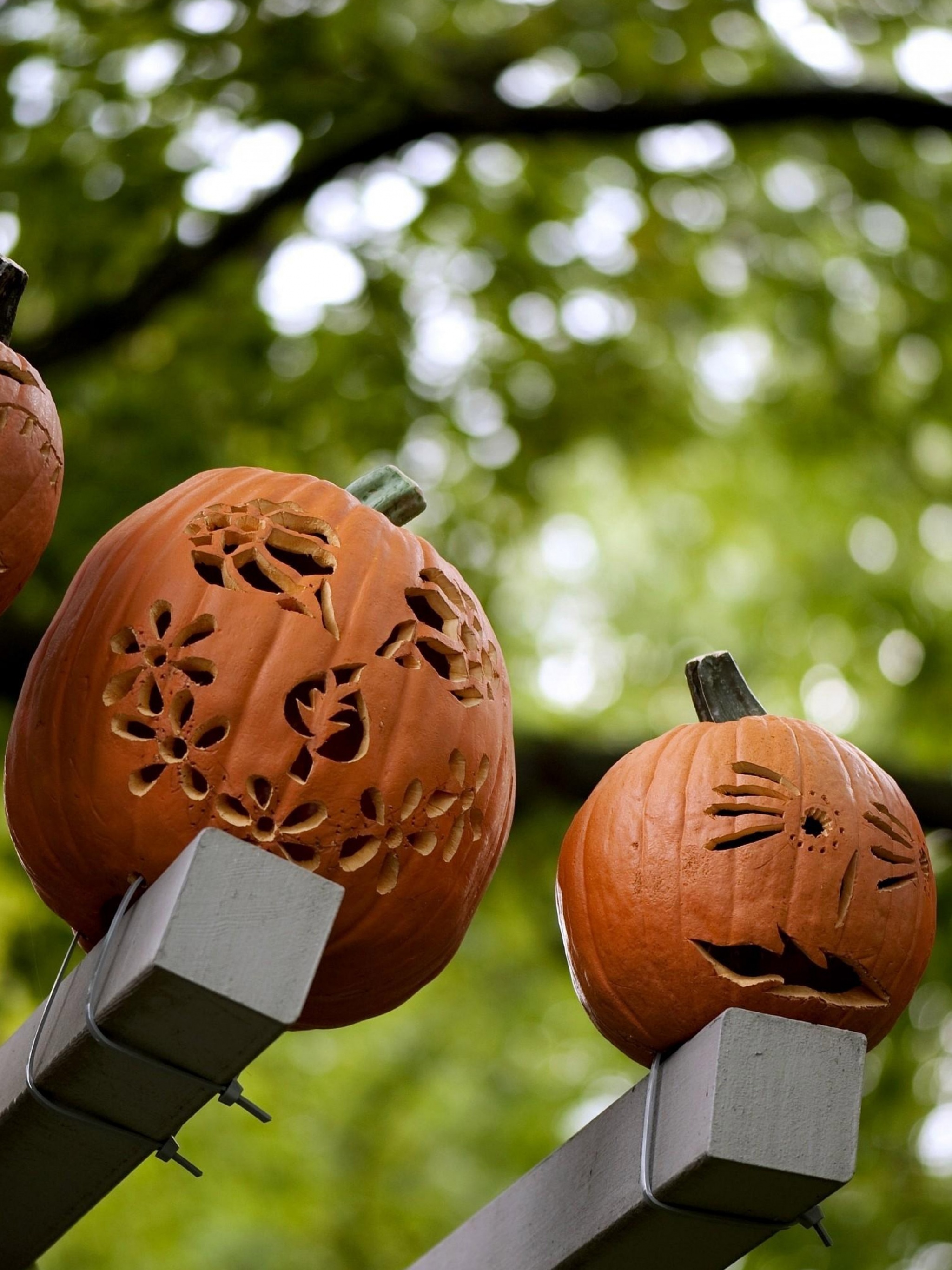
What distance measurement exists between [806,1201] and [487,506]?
3.70 metres

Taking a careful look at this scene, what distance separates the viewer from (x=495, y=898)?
12.4 ft

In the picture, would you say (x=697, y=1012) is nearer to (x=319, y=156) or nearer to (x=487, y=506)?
(x=319, y=156)

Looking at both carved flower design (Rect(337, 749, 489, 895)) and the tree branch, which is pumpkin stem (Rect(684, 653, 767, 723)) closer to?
carved flower design (Rect(337, 749, 489, 895))

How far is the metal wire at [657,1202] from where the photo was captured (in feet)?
3.36

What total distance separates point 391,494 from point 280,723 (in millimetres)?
347

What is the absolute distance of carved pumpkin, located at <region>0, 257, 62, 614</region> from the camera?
3.34ft

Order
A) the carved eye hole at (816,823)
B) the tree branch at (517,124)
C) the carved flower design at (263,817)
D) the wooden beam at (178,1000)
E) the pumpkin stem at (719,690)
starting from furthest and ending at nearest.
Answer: the tree branch at (517,124) → the pumpkin stem at (719,690) → the carved eye hole at (816,823) → the carved flower design at (263,817) → the wooden beam at (178,1000)

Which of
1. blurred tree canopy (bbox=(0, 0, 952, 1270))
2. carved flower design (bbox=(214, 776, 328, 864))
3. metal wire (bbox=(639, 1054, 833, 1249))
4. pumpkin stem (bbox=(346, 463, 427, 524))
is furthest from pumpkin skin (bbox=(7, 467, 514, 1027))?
blurred tree canopy (bbox=(0, 0, 952, 1270))

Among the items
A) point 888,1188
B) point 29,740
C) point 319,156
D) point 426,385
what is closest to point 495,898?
point 888,1188

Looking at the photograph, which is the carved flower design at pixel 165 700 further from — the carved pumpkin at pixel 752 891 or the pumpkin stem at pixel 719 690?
the pumpkin stem at pixel 719 690

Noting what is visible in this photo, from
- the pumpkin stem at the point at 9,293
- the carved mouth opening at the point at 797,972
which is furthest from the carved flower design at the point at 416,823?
the pumpkin stem at the point at 9,293

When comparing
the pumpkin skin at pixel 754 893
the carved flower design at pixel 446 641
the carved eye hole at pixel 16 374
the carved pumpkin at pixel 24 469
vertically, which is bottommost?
the pumpkin skin at pixel 754 893

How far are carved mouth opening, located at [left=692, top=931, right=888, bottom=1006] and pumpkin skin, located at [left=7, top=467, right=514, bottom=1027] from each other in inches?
8.5

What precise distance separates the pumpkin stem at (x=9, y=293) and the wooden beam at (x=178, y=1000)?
0.48 meters
